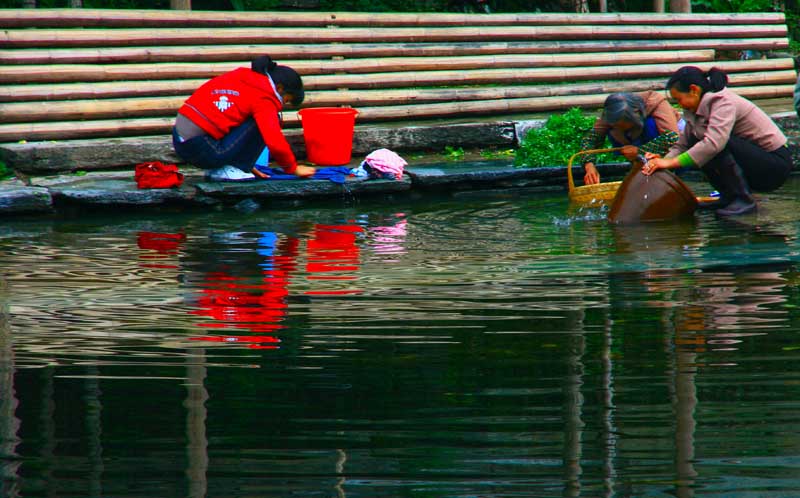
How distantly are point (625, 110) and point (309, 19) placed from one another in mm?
3690

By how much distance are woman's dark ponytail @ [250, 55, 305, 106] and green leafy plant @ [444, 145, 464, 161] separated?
205 cm

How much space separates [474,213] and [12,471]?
18.3ft

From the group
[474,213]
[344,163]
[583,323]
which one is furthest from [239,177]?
[583,323]

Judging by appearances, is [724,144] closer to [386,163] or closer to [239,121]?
[386,163]

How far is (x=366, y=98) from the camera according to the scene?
34.9ft

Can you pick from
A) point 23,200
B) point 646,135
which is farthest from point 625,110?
point 23,200

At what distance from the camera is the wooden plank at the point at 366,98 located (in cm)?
939

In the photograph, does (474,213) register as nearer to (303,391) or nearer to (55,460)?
(303,391)

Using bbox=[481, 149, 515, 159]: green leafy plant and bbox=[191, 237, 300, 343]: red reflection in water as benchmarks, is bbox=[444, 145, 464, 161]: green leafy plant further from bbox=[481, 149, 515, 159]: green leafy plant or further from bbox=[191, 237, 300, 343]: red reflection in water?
bbox=[191, 237, 300, 343]: red reflection in water

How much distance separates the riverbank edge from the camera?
28.0ft

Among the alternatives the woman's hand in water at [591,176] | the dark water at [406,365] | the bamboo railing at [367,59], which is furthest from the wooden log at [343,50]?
the woman's hand in water at [591,176]

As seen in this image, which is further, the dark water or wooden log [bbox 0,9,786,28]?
wooden log [bbox 0,9,786,28]

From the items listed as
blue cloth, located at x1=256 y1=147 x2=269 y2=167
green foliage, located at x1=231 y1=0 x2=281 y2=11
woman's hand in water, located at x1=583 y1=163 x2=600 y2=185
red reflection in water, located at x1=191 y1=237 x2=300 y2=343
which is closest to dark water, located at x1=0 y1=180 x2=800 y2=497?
red reflection in water, located at x1=191 y1=237 x2=300 y2=343

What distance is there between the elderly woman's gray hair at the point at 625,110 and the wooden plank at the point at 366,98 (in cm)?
283
